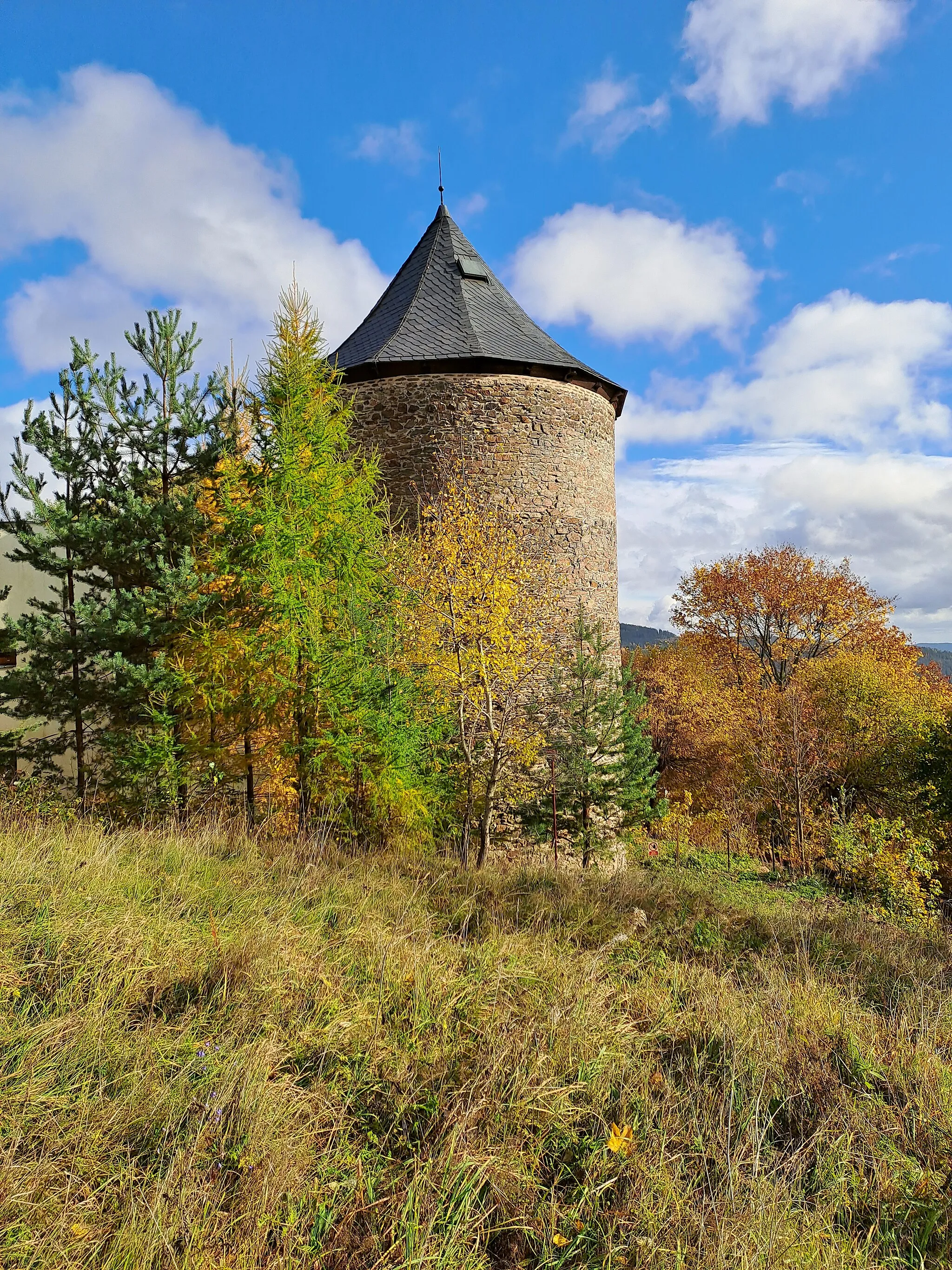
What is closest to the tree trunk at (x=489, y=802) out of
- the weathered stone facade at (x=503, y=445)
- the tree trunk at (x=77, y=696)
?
the weathered stone facade at (x=503, y=445)

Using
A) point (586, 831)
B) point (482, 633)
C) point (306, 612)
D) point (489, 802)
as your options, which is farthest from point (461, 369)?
point (586, 831)

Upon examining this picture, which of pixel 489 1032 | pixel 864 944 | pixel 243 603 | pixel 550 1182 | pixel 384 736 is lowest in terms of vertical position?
pixel 864 944

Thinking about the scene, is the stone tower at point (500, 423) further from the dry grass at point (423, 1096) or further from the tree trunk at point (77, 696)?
the dry grass at point (423, 1096)

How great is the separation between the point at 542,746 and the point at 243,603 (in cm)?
618

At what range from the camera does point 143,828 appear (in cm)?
640

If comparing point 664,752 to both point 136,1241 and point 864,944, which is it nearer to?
point 864,944

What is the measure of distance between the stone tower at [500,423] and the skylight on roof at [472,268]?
127 centimetres

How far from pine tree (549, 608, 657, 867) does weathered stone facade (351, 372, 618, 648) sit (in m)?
1.27

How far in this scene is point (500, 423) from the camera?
12.8 m

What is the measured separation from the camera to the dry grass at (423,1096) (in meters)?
1.93

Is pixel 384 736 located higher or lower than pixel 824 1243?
higher

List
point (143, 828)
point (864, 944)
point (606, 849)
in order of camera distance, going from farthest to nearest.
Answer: point (606, 849), point (143, 828), point (864, 944)

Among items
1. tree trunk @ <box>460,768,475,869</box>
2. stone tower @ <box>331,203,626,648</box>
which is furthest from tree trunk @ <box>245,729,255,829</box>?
stone tower @ <box>331,203,626,648</box>

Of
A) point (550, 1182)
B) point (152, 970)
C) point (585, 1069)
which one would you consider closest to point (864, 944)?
point (585, 1069)
